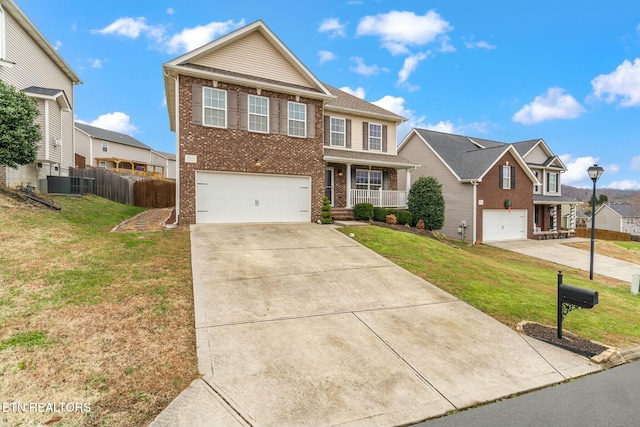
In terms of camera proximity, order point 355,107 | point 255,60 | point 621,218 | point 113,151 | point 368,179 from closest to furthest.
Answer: point 255,60
point 355,107
point 368,179
point 113,151
point 621,218

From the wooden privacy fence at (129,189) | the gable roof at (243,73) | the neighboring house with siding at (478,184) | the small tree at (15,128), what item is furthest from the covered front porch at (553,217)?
the small tree at (15,128)

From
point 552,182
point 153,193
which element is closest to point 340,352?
point 153,193

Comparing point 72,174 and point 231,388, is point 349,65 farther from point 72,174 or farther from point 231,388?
point 231,388

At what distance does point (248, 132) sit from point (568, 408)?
1242 cm

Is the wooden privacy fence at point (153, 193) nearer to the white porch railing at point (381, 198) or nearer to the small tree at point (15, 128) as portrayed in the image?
the small tree at point (15, 128)

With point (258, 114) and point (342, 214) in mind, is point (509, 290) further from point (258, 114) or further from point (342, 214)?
point (258, 114)

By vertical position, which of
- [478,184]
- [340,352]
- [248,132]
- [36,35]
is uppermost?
[36,35]

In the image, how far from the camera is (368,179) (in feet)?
58.7

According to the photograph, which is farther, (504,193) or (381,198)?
(504,193)

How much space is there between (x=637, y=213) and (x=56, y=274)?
78.0 metres

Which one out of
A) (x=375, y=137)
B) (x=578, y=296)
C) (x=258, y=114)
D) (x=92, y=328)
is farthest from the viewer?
(x=375, y=137)

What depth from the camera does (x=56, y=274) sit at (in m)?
6.08

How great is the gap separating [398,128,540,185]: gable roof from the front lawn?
1819 cm

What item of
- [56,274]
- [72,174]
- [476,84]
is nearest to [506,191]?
[476,84]
